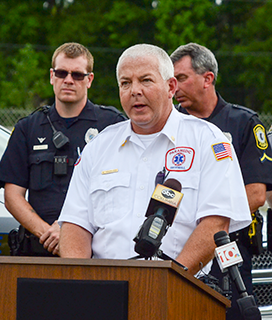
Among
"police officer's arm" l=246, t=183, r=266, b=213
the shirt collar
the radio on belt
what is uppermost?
the shirt collar

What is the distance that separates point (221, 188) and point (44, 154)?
164cm

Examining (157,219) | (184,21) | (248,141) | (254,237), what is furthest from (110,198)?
(184,21)

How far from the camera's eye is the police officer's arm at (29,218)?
379cm

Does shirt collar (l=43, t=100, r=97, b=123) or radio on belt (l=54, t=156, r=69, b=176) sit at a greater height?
shirt collar (l=43, t=100, r=97, b=123)

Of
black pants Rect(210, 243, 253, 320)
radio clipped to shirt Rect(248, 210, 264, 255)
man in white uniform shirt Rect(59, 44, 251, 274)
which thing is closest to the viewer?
man in white uniform shirt Rect(59, 44, 251, 274)

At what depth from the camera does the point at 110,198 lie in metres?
2.97

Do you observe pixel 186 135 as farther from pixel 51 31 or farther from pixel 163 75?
pixel 51 31

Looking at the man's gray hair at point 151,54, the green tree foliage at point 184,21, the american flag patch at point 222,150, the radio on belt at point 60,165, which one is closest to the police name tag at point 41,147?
the radio on belt at point 60,165

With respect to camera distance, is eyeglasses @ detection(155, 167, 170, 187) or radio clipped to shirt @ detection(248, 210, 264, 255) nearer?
eyeglasses @ detection(155, 167, 170, 187)

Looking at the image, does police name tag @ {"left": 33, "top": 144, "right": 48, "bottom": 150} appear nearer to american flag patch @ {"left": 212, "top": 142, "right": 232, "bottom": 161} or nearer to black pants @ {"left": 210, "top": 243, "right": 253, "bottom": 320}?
black pants @ {"left": 210, "top": 243, "right": 253, "bottom": 320}

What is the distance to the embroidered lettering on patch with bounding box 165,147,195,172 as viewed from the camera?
2.92 metres

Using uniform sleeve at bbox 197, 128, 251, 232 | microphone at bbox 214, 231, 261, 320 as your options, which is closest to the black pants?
uniform sleeve at bbox 197, 128, 251, 232

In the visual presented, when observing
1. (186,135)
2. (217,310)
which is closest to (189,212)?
(186,135)

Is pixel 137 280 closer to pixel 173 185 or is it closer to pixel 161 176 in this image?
pixel 173 185
